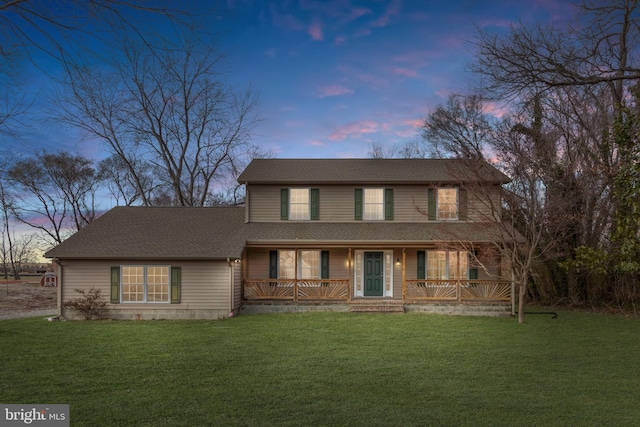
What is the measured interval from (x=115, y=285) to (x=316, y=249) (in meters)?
7.54

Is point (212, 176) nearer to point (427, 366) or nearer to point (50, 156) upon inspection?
point (50, 156)

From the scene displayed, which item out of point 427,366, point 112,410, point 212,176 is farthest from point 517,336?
point 212,176

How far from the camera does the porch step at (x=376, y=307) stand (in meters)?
17.0

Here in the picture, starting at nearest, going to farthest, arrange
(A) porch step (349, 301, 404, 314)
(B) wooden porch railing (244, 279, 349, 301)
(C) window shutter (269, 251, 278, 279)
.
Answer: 1. (A) porch step (349, 301, 404, 314)
2. (B) wooden porch railing (244, 279, 349, 301)
3. (C) window shutter (269, 251, 278, 279)

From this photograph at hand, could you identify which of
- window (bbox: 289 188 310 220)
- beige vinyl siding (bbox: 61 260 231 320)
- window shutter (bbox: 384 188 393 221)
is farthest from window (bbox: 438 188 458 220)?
beige vinyl siding (bbox: 61 260 231 320)

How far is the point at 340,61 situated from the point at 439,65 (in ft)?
11.5

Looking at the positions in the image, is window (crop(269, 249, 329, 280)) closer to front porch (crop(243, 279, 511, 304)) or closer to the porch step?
front porch (crop(243, 279, 511, 304))

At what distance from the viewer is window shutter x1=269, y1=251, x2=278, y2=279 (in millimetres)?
18422

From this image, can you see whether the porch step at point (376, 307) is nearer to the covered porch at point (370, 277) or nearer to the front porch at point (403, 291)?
the covered porch at point (370, 277)

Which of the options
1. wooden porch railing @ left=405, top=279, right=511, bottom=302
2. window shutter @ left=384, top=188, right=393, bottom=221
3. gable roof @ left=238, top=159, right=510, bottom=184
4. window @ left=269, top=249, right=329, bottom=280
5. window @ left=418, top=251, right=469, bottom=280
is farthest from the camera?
window shutter @ left=384, top=188, right=393, bottom=221

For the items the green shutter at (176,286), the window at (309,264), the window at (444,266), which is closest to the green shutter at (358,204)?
the window at (309,264)

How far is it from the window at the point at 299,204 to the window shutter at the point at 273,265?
5.42 feet

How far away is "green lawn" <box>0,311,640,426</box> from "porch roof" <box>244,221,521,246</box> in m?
3.61

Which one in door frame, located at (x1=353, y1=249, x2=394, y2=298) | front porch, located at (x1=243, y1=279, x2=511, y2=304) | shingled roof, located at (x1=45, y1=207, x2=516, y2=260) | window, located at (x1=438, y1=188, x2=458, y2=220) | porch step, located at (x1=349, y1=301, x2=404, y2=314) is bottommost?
porch step, located at (x1=349, y1=301, x2=404, y2=314)
